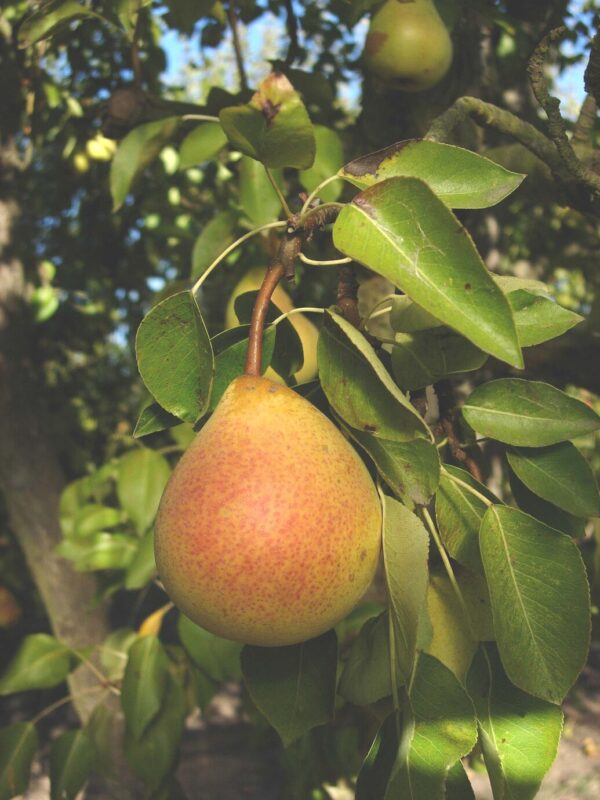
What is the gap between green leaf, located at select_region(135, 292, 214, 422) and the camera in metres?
0.72

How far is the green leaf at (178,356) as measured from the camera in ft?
2.37

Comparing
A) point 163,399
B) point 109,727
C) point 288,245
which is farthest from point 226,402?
point 109,727

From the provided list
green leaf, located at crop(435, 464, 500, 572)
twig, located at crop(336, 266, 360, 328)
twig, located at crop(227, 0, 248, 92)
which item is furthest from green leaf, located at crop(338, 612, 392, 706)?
twig, located at crop(227, 0, 248, 92)

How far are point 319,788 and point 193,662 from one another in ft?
2.69

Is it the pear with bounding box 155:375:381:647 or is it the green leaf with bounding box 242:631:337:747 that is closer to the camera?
the pear with bounding box 155:375:381:647

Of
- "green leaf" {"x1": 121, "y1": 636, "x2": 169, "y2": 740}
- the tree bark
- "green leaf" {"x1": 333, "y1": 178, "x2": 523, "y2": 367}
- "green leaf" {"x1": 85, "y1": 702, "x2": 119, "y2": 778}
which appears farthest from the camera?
the tree bark

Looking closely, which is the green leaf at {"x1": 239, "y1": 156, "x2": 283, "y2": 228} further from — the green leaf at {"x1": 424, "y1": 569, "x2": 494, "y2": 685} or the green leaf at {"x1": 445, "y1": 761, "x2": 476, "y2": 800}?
the green leaf at {"x1": 445, "y1": 761, "x2": 476, "y2": 800}

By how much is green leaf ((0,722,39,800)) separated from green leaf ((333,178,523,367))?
1.33m

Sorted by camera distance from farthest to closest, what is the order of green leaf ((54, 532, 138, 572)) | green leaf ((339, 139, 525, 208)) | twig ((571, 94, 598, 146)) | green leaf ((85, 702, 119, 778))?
green leaf ((54, 532, 138, 572)) < green leaf ((85, 702, 119, 778)) < twig ((571, 94, 598, 146)) < green leaf ((339, 139, 525, 208))

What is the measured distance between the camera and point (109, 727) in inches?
61.1

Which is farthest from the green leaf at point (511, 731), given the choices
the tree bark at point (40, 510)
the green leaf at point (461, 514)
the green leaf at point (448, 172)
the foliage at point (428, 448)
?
the tree bark at point (40, 510)

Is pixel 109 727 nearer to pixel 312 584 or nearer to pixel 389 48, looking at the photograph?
pixel 312 584

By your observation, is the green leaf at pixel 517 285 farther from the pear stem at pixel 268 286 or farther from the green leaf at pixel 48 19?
the green leaf at pixel 48 19

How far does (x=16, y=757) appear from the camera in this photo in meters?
1.51
